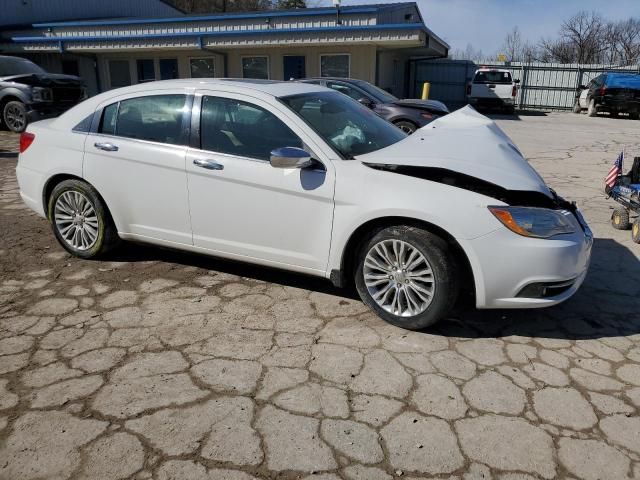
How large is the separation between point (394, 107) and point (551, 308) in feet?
25.6

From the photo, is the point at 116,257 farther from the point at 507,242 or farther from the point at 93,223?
the point at 507,242

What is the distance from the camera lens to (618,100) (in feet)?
67.8

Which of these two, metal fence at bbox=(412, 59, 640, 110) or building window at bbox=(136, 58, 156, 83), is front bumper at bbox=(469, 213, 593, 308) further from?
metal fence at bbox=(412, 59, 640, 110)

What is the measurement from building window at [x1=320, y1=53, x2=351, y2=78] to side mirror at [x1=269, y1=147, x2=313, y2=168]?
16.3 meters

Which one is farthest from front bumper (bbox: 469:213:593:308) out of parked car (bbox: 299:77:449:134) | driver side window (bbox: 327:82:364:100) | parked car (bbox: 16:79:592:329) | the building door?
the building door

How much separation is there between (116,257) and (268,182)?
2002mm

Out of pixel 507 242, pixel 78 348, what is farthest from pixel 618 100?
pixel 78 348

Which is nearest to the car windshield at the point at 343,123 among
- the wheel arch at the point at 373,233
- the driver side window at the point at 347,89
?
the wheel arch at the point at 373,233

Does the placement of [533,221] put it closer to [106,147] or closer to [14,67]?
[106,147]

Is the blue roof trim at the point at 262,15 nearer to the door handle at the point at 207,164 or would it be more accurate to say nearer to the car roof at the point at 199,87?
the car roof at the point at 199,87

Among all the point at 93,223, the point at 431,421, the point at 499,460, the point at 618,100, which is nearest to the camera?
the point at 499,460

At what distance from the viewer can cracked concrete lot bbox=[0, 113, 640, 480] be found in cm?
247

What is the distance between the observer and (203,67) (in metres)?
20.9

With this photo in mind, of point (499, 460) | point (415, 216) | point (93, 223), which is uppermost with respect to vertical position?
point (415, 216)
